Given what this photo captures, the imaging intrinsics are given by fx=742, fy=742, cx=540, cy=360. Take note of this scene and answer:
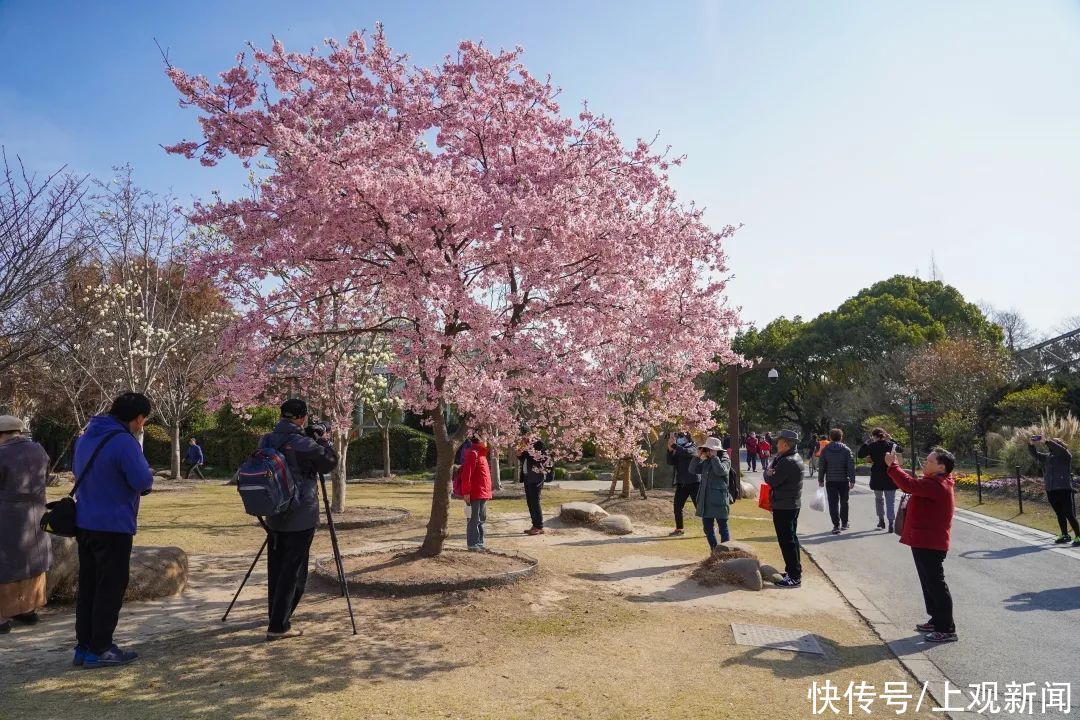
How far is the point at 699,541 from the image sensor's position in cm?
1202

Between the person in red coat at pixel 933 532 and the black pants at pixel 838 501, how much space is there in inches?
277

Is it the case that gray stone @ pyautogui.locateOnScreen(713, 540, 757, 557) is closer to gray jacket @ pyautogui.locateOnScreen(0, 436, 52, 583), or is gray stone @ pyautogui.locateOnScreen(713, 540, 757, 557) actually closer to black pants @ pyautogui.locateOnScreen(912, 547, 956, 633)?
black pants @ pyautogui.locateOnScreen(912, 547, 956, 633)

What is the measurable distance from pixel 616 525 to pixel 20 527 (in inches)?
351

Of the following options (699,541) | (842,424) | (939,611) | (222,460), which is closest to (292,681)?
(939,611)

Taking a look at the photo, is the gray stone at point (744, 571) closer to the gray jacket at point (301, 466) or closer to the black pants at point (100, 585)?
the gray jacket at point (301, 466)

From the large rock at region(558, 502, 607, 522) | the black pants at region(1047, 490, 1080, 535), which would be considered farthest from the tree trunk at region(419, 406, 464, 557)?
the black pants at region(1047, 490, 1080, 535)

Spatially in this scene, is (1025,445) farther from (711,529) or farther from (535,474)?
(535,474)

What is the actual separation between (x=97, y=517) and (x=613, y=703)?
381 cm

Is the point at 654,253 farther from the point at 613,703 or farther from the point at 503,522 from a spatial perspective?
the point at 503,522

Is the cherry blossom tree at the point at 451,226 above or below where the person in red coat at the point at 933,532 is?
above

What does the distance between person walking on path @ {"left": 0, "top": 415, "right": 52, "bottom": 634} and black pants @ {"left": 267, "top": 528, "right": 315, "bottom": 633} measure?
1.91 meters

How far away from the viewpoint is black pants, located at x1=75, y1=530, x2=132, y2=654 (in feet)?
17.2

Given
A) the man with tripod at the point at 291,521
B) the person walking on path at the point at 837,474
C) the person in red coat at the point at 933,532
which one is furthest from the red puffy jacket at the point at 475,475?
the person walking on path at the point at 837,474

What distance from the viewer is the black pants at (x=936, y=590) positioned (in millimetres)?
6395
